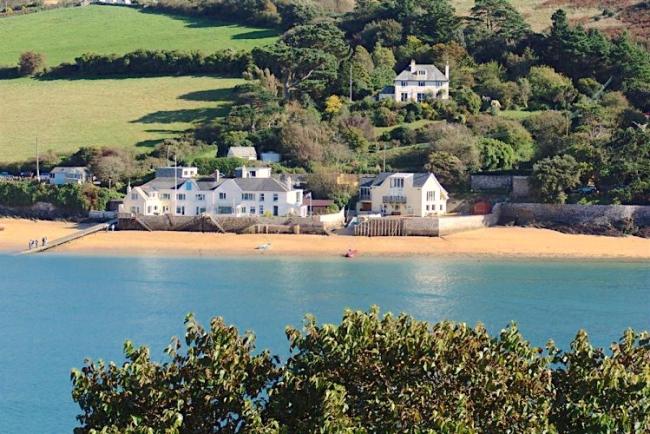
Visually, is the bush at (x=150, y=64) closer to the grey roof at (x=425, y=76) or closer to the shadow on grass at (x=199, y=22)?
the shadow on grass at (x=199, y=22)

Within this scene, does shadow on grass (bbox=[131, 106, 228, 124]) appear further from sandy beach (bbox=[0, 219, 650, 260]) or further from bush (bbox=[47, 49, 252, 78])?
sandy beach (bbox=[0, 219, 650, 260])

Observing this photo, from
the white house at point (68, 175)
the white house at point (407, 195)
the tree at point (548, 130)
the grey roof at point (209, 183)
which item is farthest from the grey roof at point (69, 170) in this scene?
the tree at point (548, 130)

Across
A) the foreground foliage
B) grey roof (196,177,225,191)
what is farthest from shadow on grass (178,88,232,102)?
the foreground foliage

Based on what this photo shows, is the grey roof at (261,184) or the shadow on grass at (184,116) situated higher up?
the shadow on grass at (184,116)

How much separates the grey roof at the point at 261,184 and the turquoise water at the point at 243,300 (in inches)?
314

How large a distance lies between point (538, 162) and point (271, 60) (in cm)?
2463

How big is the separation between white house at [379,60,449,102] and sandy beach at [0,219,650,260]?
19744mm

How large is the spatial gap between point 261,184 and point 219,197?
202 centimetres

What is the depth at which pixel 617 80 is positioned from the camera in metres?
70.1

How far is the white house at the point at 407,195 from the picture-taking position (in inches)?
2095

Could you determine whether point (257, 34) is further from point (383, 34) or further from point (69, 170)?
point (69, 170)

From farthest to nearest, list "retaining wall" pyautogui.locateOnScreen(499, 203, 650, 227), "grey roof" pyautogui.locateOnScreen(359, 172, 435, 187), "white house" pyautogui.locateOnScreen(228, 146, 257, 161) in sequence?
"white house" pyautogui.locateOnScreen(228, 146, 257, 161) → "grey roof" pyautogui.locateOnScreen(359, 172, 435, 187) → "retaining wall" pyautogui.locateOnScreen(499, 203, 650, 227)

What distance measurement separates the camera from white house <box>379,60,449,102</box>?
69562mm

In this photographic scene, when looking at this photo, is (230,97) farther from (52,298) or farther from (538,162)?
(52,298)
